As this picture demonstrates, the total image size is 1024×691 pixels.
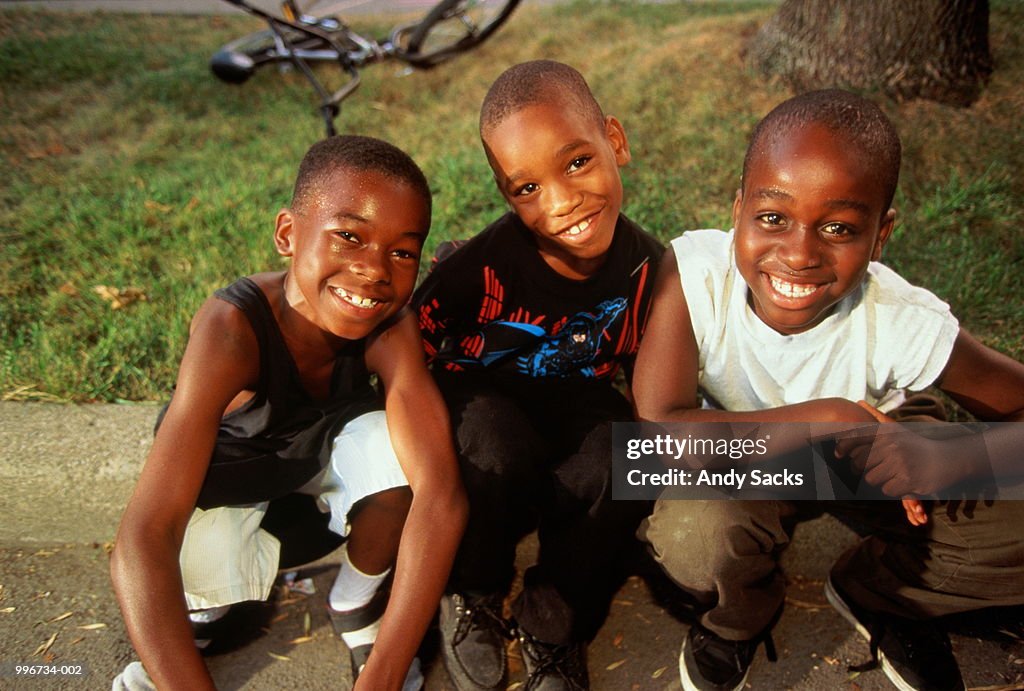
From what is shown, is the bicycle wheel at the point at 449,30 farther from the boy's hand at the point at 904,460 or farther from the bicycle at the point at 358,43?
the boy's hand at the point at 904,460

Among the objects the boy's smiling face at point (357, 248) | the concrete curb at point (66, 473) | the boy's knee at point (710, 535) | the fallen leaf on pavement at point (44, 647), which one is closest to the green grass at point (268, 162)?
the concrete curb at point (66, 473)

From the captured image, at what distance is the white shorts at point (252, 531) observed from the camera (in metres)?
2.20

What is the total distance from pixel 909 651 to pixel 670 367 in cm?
107

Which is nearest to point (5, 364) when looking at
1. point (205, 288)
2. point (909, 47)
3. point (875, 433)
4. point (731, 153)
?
point (205, 288)

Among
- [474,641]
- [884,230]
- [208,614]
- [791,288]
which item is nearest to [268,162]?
[208,614]

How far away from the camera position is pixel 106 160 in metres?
4.50

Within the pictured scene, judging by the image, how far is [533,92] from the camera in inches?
89.0

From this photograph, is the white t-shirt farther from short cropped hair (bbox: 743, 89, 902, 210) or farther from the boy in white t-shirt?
short cropped hair (bbox: 743, 89, 902, 210)

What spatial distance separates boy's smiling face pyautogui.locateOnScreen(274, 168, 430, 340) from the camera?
2.15 meters

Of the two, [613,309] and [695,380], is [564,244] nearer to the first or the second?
[613,309]

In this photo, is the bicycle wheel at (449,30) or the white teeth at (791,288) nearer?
the white teeth at (791,288)

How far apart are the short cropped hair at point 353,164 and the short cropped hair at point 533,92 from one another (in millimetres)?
272

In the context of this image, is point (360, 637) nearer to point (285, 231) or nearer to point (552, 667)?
point (552, 667)

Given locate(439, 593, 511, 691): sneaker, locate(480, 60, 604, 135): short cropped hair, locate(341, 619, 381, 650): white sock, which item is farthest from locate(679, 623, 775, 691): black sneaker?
locate(480, 60, 604, 135): short cropped hair
